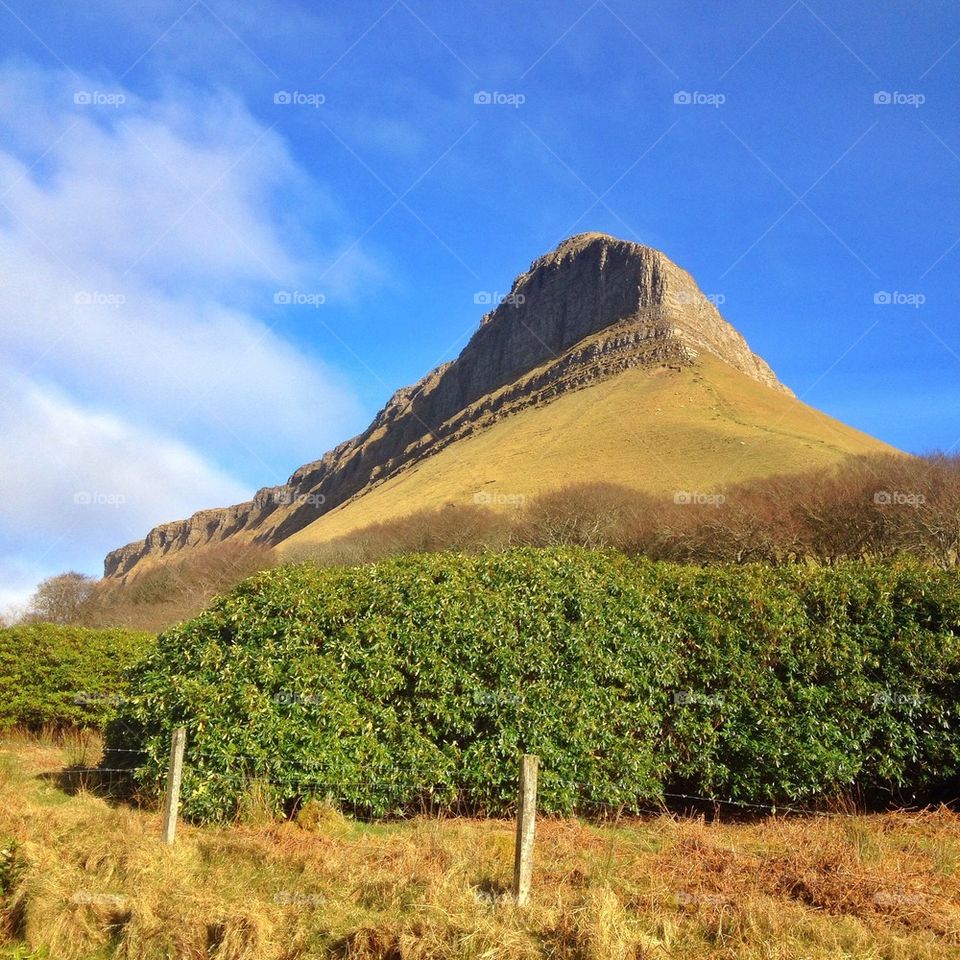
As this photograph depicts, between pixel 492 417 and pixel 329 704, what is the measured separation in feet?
447

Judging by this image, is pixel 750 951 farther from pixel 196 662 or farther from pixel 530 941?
pixel 196 662

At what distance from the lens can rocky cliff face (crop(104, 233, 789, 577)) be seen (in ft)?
442

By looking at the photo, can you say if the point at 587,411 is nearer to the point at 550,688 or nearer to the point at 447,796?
the point at 550,688

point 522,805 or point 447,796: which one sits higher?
point 522,805

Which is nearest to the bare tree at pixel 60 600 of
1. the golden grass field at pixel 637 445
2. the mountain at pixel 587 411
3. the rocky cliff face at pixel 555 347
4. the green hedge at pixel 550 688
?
the golden grass field at pixel 637 445

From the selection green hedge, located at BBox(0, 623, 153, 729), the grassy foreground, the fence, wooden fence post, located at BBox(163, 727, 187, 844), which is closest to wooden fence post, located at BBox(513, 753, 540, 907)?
the fence

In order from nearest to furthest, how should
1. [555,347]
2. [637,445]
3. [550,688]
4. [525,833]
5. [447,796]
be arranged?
[525,833] → [447,796] → [550,688] → [637,445] → [555,347]

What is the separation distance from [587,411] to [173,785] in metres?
108

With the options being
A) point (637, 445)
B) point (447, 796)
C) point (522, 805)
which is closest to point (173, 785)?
point (447, 796)

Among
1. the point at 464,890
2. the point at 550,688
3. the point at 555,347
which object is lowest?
the point at 464,890

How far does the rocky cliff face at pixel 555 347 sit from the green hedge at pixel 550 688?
11431cm

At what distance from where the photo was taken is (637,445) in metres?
91.3

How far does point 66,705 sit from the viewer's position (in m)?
16.0

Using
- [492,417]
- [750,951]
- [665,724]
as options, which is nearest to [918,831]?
[665,724]
